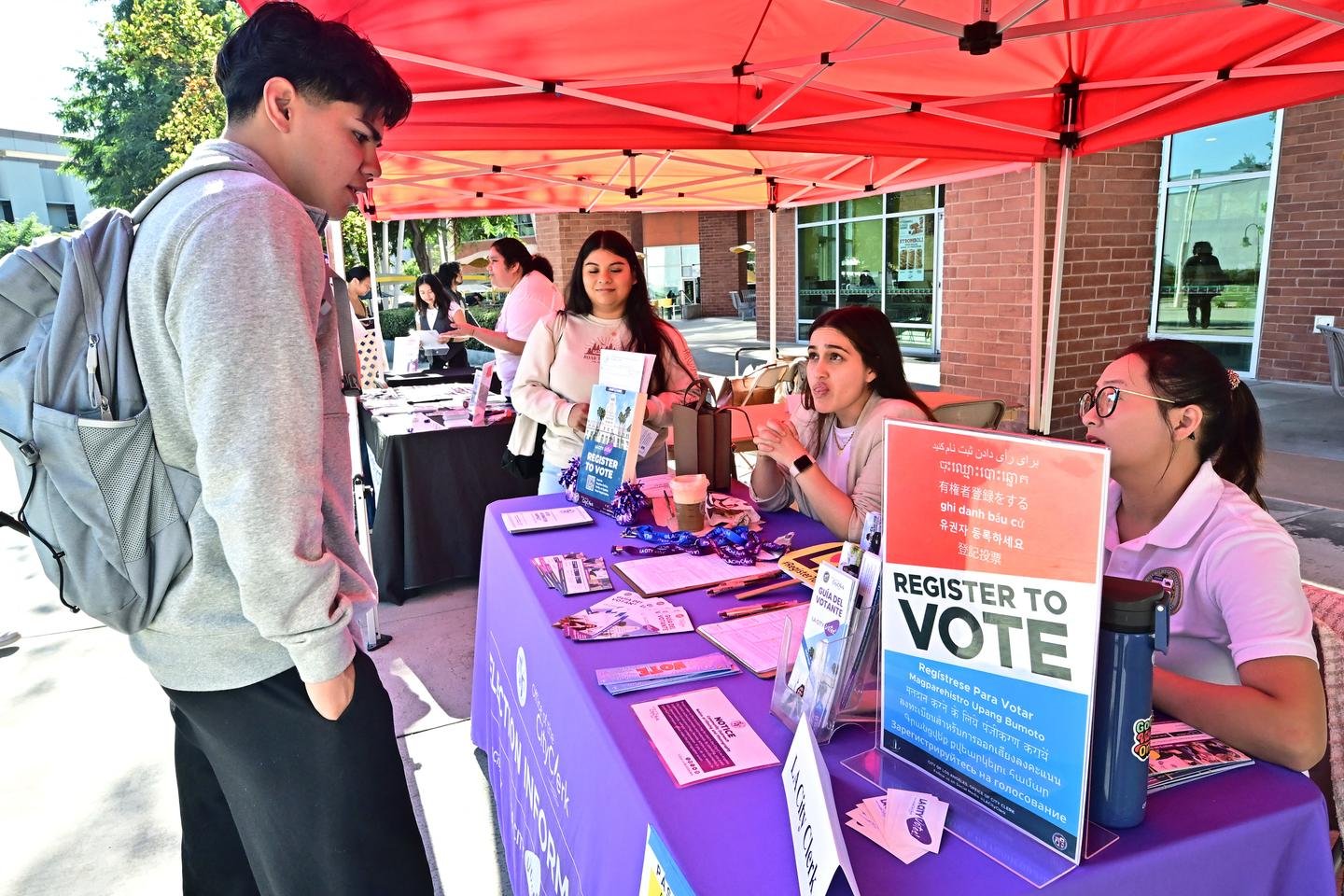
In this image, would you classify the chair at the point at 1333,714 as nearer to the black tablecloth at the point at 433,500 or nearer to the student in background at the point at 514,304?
the black tablecloth at the point at 433,500

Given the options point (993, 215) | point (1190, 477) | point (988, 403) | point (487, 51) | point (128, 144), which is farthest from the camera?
point (128, 144)

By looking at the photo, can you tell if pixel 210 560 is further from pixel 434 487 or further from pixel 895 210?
pixel 895 210

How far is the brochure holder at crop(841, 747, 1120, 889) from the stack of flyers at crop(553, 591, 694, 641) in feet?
1.83

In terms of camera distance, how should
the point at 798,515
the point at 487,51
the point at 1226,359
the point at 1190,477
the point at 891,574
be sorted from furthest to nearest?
the point at 1226,359 < the point at 487,51 < the point at 798,515 < the point at 1190,477 < the point at 891,574

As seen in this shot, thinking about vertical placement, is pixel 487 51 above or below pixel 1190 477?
above

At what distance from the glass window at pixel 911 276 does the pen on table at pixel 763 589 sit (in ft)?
38.1

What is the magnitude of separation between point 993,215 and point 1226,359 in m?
5.61

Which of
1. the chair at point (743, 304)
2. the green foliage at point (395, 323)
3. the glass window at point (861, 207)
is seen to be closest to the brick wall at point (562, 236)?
the glass window at point (861, 207)

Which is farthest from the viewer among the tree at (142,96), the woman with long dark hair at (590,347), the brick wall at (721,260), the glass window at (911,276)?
the brick wall at (721,260)

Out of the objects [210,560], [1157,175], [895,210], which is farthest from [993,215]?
[895,210]

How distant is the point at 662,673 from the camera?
1.38 m

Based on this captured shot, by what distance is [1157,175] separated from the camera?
5.50 meters

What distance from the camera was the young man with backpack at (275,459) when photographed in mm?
1061

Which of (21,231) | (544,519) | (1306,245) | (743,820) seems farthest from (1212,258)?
(21,231)
